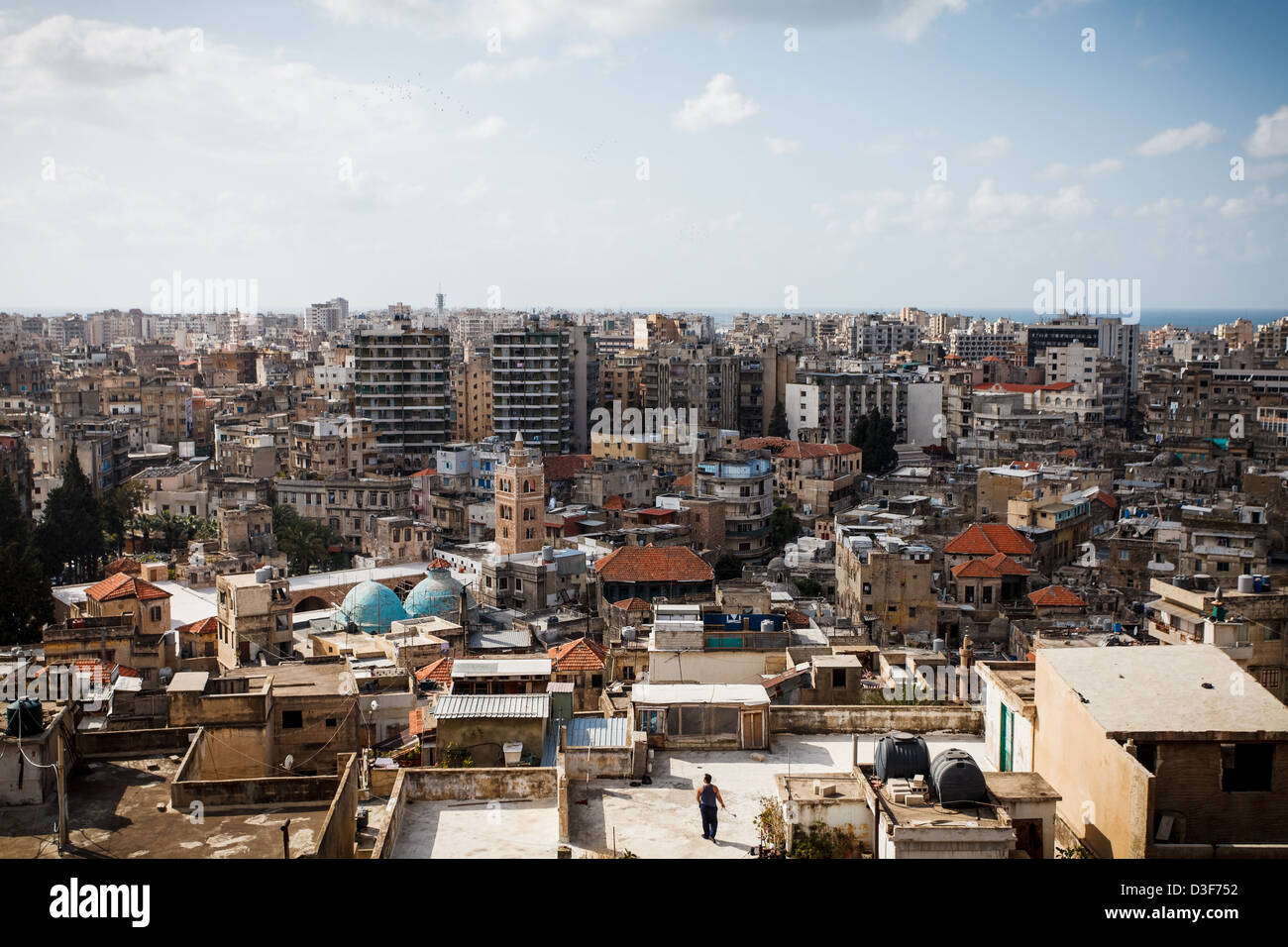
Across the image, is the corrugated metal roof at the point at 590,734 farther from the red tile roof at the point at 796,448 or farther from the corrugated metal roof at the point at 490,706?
the red tile roof at the point at 796,448

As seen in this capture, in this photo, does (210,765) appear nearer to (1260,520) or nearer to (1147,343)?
(1260,520)

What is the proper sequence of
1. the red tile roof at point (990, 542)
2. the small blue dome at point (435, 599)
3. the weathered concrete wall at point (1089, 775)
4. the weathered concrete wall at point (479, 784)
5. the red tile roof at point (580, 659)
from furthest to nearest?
the red tile roof at point (990, 542)
the small blue dome at point (435, 599)
the red tile roof at point (580, 659)
the weathered concrete wall at point (479, 784)
the weathered concrete wall at point (1089, 775)

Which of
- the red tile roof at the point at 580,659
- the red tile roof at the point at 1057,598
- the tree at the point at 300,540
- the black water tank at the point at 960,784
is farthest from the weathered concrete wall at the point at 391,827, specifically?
the tree at the point at 300,540

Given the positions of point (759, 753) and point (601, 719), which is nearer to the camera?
point (759, 753)

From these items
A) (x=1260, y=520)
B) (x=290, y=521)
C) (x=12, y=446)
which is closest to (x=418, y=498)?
(x=290, y=521)

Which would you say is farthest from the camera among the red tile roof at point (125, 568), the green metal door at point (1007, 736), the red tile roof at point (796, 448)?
the red tile roof at point (796, 448)

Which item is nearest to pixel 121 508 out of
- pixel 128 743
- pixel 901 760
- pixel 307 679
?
pixel 307 679

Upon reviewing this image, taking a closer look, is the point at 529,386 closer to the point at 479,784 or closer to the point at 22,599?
the point at 22,599
